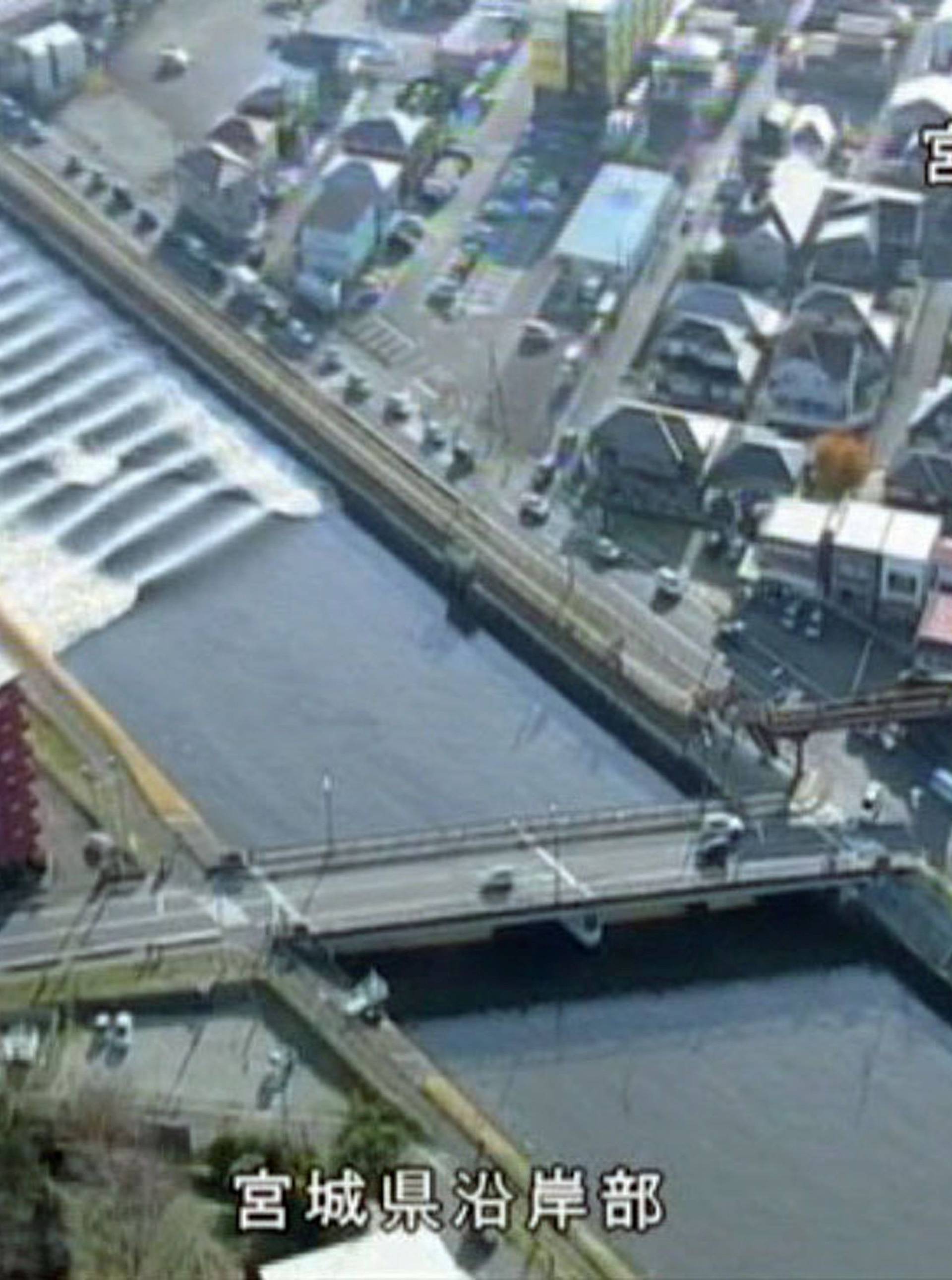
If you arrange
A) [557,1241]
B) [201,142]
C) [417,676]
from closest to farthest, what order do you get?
1. [557,1241]
2. [417,676]
3. [201,142]

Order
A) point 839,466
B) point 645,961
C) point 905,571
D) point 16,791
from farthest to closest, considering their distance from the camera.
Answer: point 839,466 → point 905,571 → point 645,961 → point 16,791

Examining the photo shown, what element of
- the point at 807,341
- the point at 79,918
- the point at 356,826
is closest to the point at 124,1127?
the point at 79,918

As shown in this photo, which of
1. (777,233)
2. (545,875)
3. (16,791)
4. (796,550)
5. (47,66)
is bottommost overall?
(545,875)

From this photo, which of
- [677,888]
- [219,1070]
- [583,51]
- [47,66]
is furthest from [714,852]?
[47,66]

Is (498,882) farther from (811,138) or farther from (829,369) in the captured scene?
(811,138)

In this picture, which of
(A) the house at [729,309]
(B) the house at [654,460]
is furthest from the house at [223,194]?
(B) the house at [654,460]

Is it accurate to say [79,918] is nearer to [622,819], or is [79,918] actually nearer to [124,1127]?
[124,1127]
